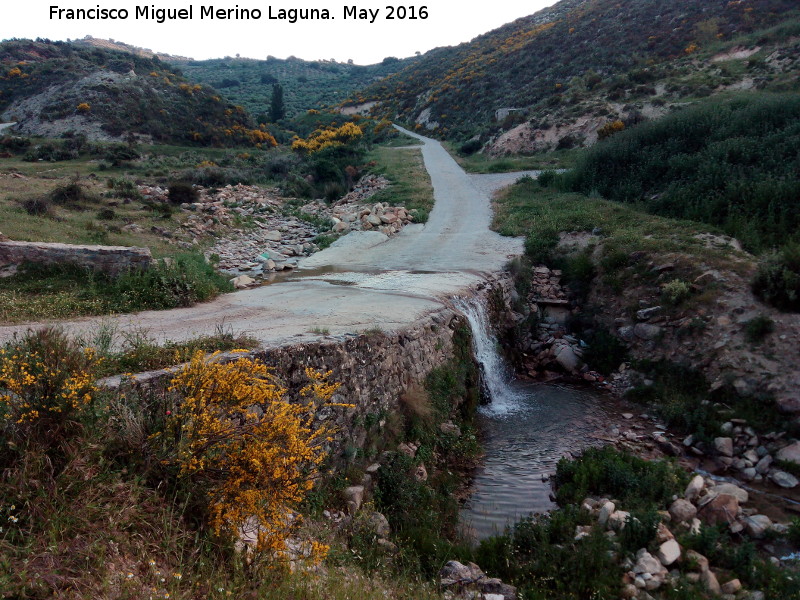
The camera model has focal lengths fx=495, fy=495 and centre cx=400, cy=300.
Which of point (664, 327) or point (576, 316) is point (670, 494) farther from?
point (576, 316)

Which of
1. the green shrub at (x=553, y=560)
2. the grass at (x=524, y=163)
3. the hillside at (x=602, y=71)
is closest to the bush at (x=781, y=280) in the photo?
the green shrub at (x=553, y=560)

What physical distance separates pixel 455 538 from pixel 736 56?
1352 inches

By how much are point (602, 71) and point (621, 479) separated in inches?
1494

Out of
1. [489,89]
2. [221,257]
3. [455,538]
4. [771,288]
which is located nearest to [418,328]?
[455,538]

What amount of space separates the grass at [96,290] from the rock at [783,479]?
30.1 feet

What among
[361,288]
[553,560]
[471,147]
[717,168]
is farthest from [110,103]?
[553,560]

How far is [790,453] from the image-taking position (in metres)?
6.73

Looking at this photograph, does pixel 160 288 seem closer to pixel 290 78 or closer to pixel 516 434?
pixel 516 434

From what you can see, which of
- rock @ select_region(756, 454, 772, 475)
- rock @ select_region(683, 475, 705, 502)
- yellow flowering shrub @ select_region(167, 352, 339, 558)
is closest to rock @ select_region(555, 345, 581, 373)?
rock @ select_region(756, 454, 772, 475)

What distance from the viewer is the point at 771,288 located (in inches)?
340

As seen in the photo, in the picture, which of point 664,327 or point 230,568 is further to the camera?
A: point 664,327

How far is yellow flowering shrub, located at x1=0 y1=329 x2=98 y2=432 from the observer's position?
3.34 meters

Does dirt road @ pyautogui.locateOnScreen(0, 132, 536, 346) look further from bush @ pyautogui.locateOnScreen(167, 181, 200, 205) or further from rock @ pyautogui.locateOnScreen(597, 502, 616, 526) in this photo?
bush @ pyautogui.locateOnScreen(167, 181, 200, 205)

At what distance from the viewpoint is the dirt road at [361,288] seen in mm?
6934
